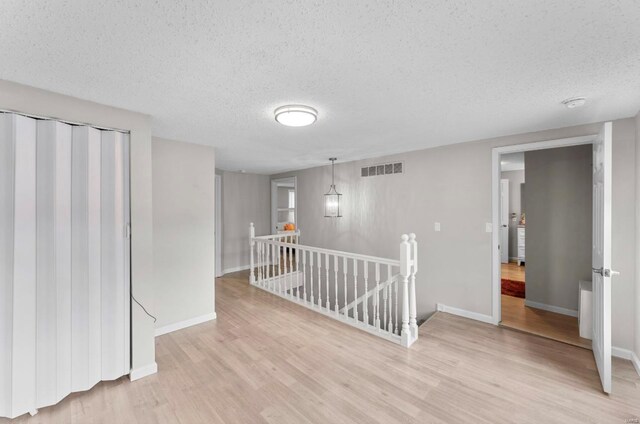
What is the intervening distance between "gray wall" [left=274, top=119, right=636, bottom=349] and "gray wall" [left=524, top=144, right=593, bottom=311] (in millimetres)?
1027

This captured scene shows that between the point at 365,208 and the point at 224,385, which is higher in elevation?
the point at 365,208

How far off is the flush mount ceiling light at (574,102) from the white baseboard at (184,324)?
166 inches

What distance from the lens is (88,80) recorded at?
1710 millimetres

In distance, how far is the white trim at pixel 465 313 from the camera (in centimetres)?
324

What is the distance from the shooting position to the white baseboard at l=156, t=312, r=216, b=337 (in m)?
3.02

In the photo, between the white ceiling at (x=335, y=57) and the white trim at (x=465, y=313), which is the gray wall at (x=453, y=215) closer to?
the white trim at (x=465, y=313)

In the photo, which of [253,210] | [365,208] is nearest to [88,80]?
[365,208]

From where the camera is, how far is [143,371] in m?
2.24

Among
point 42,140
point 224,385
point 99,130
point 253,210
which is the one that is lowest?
point 224,385

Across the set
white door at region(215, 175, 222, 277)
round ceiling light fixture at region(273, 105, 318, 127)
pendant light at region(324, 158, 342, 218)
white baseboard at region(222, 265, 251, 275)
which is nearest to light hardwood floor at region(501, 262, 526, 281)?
pendant light at region(324, 158, 342, 218)

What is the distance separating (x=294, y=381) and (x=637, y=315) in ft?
10.1

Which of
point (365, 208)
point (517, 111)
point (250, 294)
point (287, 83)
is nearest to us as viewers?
point (287, 83)

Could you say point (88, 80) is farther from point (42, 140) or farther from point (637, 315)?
point (637, 315)

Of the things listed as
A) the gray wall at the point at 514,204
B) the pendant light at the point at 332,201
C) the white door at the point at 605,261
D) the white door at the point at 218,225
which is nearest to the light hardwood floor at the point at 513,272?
the gray wall at the point at 514,204
